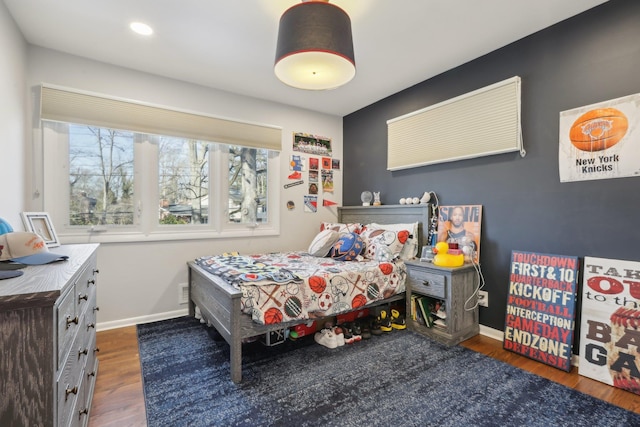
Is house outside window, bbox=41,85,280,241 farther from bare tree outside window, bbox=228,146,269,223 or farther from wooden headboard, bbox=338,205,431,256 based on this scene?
wooden headboard, bbox=338,205,431,256

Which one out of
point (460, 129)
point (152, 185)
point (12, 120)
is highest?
point (460, 129)

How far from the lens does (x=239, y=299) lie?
1.93 metres

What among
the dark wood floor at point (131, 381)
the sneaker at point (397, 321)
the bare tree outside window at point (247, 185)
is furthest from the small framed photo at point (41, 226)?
the sneaker at point (397, 321)

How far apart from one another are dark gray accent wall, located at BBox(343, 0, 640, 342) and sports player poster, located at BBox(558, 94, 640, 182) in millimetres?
55

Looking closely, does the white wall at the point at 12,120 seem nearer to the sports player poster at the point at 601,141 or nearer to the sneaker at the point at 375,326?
the sneaker at the point at 375,326

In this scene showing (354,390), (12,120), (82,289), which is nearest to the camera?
(82,289)

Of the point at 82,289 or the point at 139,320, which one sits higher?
the point at 82,289

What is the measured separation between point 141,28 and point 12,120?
1.12 m

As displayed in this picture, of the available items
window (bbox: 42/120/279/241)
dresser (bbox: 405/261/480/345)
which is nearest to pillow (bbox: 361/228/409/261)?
dresser (bbox: 405/261/480/345)

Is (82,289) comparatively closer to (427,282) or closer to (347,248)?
(347,248)

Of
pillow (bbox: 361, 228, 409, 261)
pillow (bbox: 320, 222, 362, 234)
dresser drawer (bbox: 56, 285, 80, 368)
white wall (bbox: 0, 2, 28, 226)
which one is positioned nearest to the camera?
dresser drawer (bbox: 56, 285, 80, 368)

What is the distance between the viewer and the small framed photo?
6.21ft

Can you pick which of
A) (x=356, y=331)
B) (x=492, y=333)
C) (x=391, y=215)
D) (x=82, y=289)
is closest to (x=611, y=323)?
(x=492, y=333)

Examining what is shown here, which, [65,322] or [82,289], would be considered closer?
[65,322]
